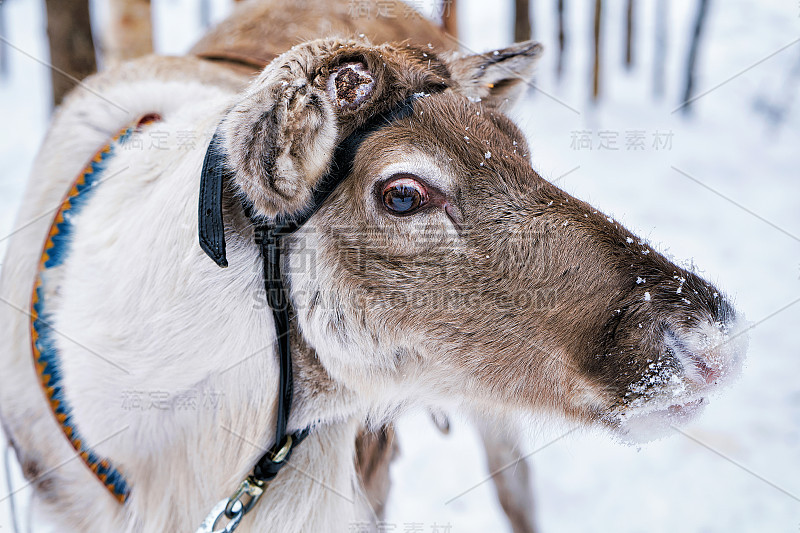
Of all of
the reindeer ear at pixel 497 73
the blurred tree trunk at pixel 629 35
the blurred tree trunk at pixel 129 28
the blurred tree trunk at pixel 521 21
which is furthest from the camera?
the blurred tree trunk at pixel 629 35

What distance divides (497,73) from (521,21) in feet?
26.9

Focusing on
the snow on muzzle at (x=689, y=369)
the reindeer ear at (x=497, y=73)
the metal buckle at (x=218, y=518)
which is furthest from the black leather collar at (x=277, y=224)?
the snow on muzzle at (x=689, y=369)

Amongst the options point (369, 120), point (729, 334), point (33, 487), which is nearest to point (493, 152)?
point (369, 120)

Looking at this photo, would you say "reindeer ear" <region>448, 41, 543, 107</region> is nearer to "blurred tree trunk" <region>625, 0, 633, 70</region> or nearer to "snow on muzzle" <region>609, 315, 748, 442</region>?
"snow on muzzle" <region>609, 315, 748, 442</region>

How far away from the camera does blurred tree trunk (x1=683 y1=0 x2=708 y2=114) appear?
12.1 metres

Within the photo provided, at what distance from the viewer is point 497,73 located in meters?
2.34

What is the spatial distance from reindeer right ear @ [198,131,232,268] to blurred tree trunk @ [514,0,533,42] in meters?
8.86

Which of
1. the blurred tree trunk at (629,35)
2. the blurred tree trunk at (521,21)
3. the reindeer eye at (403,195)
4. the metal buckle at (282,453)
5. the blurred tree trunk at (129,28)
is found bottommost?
the blurred tree trunk at (629,35)

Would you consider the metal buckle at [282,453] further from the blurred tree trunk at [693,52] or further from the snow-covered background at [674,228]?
the blurred tree trunk at [693,52]

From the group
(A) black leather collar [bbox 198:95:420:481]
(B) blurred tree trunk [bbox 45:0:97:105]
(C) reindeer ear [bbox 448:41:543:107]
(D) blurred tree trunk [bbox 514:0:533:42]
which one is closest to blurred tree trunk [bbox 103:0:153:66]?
(B) blurred tree trunk [bbox 45:0:97:105]

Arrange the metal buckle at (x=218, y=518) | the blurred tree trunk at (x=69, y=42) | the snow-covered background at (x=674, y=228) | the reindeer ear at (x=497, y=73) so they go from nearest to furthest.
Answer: the metal buckle at (x=218, y=518) → the reindeer ear at (x=497, y=73) → the snow-covered background at (x=674, y=228) → the blurred tree trunk at (x=69, y=42)

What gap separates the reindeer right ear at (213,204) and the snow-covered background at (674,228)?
3.40ft

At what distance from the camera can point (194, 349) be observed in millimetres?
1962

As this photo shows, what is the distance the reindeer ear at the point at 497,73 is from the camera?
88.5 inches
